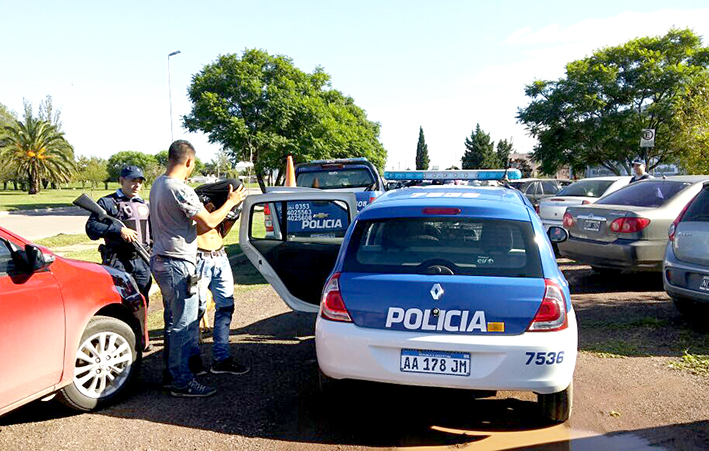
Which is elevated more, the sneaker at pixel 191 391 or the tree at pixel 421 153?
the tree at pixel 421 153

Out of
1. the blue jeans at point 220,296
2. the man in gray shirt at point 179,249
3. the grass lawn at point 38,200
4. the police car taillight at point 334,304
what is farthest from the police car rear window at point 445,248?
the grass lawn at point 38,200

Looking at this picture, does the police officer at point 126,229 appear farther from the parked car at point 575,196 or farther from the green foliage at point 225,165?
the green foliage at point 225,165

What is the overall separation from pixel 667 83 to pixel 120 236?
3398 cm

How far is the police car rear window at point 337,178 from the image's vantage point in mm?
10352

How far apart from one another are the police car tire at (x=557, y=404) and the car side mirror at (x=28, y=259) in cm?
342

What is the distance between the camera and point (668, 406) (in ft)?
13.3

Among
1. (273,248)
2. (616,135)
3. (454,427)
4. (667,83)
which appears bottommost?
(454,427)

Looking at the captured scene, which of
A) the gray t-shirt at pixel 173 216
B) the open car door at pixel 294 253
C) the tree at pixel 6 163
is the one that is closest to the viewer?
the gray t-shirt at pixel 173 216

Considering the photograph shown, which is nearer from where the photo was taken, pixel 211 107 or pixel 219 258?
pixel 219 258

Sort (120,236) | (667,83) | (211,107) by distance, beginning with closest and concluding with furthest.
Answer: (120,236), (211,107), (667,83)

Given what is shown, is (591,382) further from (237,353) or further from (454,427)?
(237,353)

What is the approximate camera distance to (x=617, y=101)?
33219 millimetres

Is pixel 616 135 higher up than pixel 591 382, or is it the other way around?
pixel 616 135

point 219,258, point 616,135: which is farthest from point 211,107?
point 219,258
